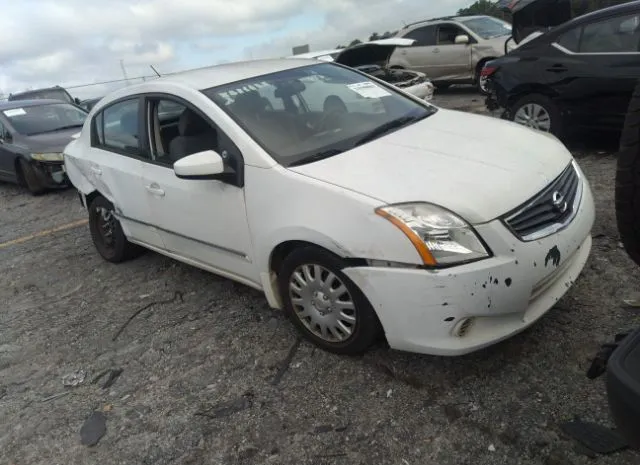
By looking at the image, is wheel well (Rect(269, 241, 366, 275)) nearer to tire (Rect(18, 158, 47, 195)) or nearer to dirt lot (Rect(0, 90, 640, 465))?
dirt lot (Rect(0, 90, 640, 465))

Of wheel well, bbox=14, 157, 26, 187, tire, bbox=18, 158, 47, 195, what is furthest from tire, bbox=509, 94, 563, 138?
wheel well, bbox=14, 157, 26, 187

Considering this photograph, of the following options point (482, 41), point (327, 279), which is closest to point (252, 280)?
point (327, 279)

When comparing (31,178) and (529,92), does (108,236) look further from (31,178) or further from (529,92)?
(529,92)

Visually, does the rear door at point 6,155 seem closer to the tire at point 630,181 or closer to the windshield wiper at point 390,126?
the windshield wiper at point 390,126

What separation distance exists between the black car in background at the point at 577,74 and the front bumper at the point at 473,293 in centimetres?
341

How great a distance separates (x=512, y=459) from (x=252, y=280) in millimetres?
1748

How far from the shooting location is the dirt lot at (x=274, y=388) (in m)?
2.35

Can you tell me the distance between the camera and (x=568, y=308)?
306 centimetres

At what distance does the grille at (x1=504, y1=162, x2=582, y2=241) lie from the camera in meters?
2.42

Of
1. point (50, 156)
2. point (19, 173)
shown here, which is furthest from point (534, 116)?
point (19, 173)

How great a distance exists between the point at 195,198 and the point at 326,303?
1.14 meters

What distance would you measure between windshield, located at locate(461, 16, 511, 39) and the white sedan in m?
8.16

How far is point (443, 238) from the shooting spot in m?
2.36

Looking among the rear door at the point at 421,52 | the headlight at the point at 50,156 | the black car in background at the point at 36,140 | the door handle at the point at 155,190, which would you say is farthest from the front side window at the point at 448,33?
the door handle at the point at 155,190
